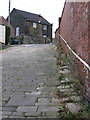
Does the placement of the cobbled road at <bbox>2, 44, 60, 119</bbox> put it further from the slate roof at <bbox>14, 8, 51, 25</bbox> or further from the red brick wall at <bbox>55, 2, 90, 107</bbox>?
the slate roof at <bbox>14, 8, 51, 25</bbox>

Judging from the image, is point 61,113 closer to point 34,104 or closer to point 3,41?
point 34,104

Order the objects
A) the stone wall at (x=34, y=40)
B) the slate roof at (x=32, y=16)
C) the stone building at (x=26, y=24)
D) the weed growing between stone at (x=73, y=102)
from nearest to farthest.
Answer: the weed growing between stone at (x=73, y=102)
the stone wall at (x=34, y=40)
the stone building at (x=26, y=24)
the slate roof at (x=32, y=16)

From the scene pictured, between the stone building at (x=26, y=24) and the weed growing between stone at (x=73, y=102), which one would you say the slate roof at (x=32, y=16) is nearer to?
the stone building at (x=26, y=24)

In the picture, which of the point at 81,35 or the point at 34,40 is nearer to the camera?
the point at 81,35

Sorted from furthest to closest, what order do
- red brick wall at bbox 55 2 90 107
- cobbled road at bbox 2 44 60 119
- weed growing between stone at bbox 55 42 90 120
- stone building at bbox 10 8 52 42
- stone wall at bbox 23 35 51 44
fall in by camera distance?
stone building at bbox 10 8 52 42 → stone wall at bbox 23 35 51 44 → red brick wall at bbox 55 2 90 107 → cobbled road at bbox 2 44 60 119 → weed growing between stone at bbox 55 42 90 120

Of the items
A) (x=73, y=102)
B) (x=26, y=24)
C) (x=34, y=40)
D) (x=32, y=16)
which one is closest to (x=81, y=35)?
(x=73, y=102)

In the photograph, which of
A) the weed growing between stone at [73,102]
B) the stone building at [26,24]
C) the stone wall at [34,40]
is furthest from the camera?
the stone building at [26,24]

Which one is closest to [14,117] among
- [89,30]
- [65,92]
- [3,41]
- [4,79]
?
[65,92]

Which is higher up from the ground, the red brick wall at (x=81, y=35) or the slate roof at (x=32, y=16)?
the slate roof at (x=32, y=16)

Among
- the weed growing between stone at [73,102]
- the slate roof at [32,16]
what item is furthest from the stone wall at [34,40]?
the weed growing between stone at [73,102]

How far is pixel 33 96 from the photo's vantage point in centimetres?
367

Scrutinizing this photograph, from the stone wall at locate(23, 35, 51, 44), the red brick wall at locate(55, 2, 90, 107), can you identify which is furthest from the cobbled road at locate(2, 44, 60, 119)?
the stone wall at locate(23, 35, 51, 44)

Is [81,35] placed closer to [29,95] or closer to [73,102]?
[73,102]

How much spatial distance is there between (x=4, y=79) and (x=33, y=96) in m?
1.88
